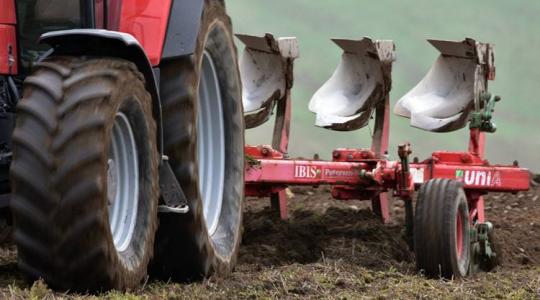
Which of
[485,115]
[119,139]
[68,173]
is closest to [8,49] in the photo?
[119,139]

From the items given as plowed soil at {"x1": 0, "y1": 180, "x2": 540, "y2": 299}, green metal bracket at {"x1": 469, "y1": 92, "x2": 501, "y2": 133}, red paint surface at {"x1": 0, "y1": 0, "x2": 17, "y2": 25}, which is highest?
red paint surface at {"x1": 0, "y1": 0, "x2": 17, "y2": 25}

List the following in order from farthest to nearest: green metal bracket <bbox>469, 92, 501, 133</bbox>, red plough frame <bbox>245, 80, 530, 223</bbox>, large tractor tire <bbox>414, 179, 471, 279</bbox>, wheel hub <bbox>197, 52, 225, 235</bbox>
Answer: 1. green metal bracket <bbox>469, 92, 501, 133</bbox>
2. red plough frame <bbox>245, 80, 530, 223</bbox>
3. large tractor tire <bbox>414, 179, 471, 279</bbox>
4. wheel hub <bbox>197, 52, 225, 235</bbox>

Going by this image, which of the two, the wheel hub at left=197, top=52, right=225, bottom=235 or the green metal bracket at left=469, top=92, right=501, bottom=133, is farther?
the green metal bracket at left=469, top=92, right=501, bottom=133

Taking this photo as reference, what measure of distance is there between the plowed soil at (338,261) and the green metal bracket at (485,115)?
2.62 feet

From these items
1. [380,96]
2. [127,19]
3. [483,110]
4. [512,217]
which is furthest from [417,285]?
[512,217]

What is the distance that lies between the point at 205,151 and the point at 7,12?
1.40 m

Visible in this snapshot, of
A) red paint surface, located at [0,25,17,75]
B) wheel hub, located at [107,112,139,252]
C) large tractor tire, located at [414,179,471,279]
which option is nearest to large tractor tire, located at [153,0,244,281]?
wheel hub, located at [107,112,139,252]

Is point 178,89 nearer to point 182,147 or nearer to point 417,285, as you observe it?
point 182,147

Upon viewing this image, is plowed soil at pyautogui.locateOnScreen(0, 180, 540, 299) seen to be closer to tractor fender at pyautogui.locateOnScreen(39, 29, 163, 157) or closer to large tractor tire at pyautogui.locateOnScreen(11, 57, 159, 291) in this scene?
large tractor tire at pyautogui.locateOnScreen(11, 57, 159, 291)

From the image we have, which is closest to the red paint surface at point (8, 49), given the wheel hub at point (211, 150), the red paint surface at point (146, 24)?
the red paint surface at point (146, 24)

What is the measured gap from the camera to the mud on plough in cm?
765

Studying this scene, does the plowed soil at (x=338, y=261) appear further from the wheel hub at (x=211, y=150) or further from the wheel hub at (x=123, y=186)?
the wheel hub at (x=211, y=150)

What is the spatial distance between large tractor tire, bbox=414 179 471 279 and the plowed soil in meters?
0.13

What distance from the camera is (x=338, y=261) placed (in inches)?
285
